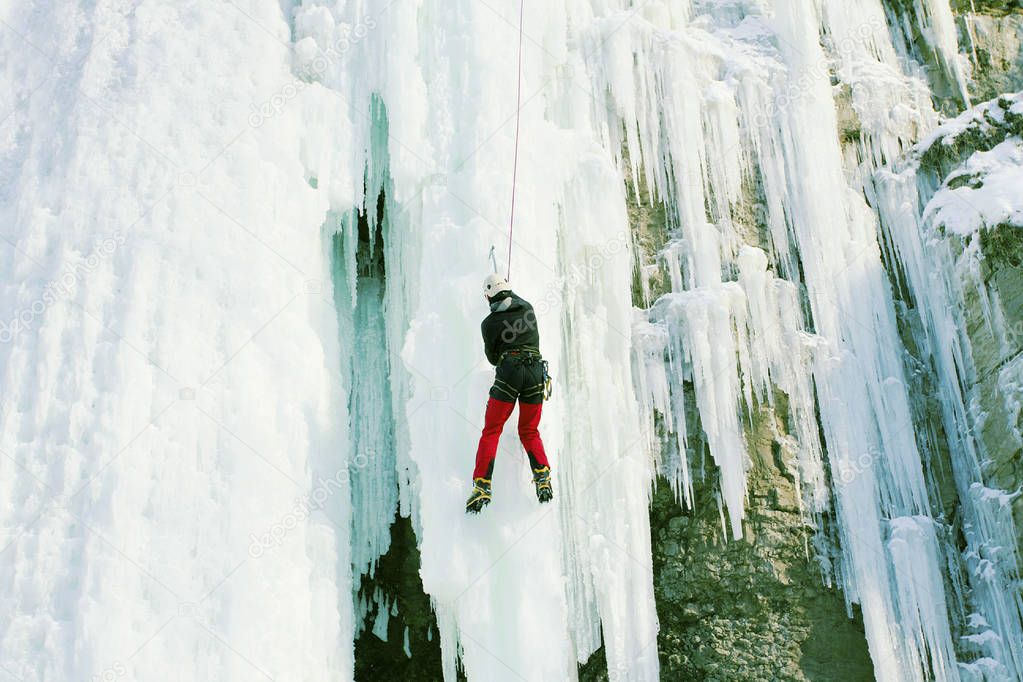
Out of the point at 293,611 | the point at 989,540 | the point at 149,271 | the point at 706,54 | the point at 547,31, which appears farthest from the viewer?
the point at 706,54

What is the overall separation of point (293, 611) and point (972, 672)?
4.68m

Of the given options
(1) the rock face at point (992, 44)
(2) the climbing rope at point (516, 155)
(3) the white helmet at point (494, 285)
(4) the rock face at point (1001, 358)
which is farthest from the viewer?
(1) the rock face at point (992, 44)

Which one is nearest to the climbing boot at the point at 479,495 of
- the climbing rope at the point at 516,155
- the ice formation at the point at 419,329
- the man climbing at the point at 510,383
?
the man climbing at the point at 510,383

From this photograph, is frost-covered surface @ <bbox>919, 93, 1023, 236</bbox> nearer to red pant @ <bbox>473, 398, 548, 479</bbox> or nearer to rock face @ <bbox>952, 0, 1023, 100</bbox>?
rock face @ <bbox>952, 0, 1023, 100</bbox>

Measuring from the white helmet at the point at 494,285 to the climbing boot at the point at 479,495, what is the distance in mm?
1126

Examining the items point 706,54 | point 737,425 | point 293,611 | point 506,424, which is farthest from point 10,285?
point 706,54

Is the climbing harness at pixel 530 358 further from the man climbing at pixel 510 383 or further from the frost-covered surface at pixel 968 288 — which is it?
the frost-covered surface at pixel 968 288

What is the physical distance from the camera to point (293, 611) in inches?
234

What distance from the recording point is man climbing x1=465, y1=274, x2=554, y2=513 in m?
5.68

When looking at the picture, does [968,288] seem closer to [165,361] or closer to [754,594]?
[754,594]

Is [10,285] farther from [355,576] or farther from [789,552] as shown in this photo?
[789,552]

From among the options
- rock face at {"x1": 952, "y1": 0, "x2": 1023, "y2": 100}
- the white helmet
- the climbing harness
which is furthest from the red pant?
rock face at {"x1": 952, "y1": 0, "x2": 1023, "y2": 100}

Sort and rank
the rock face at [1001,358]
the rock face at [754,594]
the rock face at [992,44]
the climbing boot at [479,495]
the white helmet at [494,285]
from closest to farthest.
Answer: the climbing boot at [479,495] → the white helmet at [494,285] → the rock face at [1001,358] → the rock face at [754,594] → the rock face at [992,44]

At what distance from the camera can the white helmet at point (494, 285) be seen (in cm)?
583
